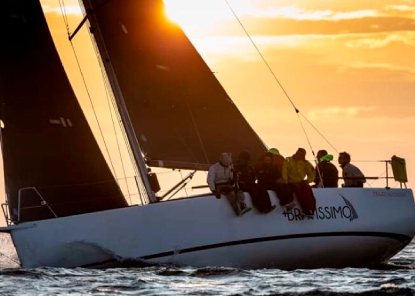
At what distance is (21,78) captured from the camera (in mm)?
19516

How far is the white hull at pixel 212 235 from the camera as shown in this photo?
690 inches

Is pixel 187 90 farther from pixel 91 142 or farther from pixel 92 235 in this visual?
pixel 92 235

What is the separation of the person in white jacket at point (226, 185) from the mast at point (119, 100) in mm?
1084

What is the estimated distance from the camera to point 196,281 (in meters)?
15.4

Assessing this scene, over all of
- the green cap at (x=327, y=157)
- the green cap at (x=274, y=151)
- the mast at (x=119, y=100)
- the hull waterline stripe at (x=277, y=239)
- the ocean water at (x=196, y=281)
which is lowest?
the ocean water at (x=196, y=281)

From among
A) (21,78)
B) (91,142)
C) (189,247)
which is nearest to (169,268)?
(189,247)

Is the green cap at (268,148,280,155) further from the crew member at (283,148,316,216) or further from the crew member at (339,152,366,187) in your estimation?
the crew member at (339,152,366,187)

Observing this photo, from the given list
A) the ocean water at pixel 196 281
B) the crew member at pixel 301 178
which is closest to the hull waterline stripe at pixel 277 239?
the ocean water at pixel 196 281

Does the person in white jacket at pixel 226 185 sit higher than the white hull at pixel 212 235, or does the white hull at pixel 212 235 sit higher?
the person in white jacket at pixel 226 185

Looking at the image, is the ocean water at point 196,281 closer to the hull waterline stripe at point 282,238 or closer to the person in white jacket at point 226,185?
the hull waterline stripe at point 282,238

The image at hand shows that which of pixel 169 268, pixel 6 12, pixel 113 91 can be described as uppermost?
pixel 6 12

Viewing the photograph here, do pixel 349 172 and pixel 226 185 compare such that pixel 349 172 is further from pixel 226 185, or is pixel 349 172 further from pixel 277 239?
pixel 226 185

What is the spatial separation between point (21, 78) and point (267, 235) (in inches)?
213

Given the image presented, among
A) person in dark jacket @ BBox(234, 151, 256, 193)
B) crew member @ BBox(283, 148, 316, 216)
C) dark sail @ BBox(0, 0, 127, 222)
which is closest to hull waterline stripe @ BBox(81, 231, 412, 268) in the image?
crew member @ BBox(283, 148, 316, 216)
